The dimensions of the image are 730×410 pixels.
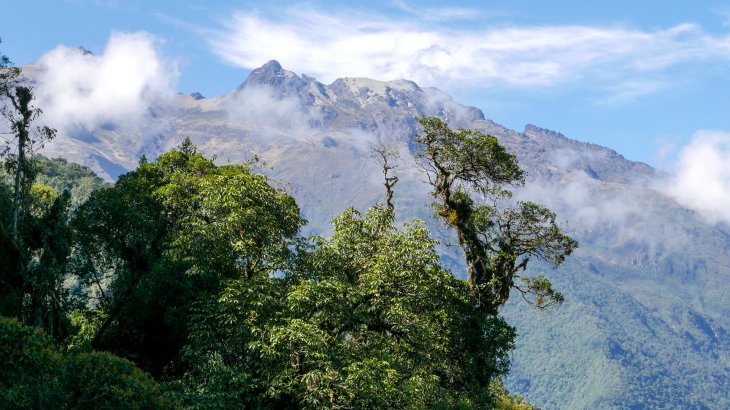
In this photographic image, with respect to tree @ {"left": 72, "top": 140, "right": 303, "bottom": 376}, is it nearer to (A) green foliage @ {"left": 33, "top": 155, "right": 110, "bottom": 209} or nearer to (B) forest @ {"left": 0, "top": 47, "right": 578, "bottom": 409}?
(B) forest @ {"left": 0, "top": 47, "right": 578, "bottom": 409}

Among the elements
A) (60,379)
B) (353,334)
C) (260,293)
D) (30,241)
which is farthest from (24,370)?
(30,241)

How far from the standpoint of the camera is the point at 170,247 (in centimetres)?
3450

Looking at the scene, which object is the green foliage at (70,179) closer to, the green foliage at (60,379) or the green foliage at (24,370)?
the green foliage at (60,379)

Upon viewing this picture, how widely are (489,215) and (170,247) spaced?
16.5 meters

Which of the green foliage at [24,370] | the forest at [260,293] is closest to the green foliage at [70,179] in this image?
the forest at [260,293]

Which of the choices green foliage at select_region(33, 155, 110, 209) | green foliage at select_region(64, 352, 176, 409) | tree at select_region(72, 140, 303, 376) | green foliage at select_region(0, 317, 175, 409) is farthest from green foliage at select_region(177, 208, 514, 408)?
green foliage at select_region(33, 155, 110, 209)

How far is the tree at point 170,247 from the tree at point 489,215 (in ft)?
28.6

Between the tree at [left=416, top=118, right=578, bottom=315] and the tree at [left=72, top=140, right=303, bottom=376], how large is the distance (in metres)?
8.72

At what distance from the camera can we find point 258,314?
90.3 feet

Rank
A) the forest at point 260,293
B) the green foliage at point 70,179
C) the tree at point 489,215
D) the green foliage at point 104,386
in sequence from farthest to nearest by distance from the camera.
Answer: the green foliage at point 70,179, the tree at point 489,215, the forest at point 260,293, the green foliage at point 104,386

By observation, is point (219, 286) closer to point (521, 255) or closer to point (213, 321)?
point (213, 321)

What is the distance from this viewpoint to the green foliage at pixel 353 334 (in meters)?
25.9

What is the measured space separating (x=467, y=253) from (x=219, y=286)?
1429 centimetres

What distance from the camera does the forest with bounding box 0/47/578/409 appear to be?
2542 cm
